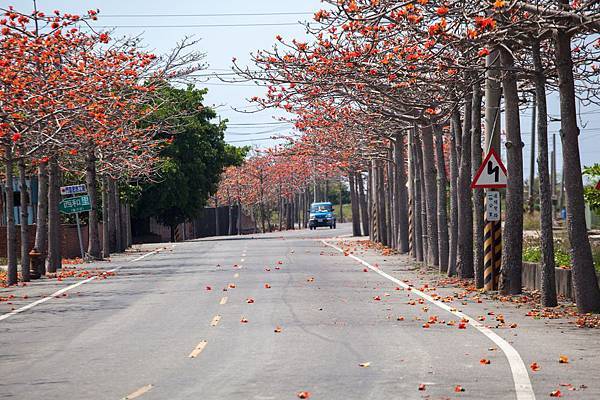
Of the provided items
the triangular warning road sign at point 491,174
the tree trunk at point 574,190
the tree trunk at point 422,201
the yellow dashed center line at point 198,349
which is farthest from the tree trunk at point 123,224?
the yellow dashed center line at point 198,349

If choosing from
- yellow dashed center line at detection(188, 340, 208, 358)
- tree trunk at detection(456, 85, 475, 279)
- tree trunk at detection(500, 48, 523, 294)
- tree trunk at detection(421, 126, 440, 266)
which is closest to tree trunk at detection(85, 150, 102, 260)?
tree trunk at detection(421, 126, 440, 266)

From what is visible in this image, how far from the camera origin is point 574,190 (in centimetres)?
1945

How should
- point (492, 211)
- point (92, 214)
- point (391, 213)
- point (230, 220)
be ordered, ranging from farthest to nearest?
point (230, 220) → point (391, 213) → point (92, 214) → point (492, 211)

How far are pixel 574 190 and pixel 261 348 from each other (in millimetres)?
7363

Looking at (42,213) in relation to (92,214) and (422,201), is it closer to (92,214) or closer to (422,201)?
(422,201)

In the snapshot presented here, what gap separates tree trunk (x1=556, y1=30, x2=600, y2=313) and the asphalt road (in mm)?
1736

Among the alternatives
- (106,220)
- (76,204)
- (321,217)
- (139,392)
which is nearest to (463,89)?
(139,392)

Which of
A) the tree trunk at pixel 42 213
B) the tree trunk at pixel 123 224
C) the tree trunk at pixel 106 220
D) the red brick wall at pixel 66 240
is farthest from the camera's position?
the tree trunk at pixel 123 224

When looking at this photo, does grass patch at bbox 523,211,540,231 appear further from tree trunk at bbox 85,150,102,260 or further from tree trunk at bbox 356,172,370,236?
tree trunk at bbox 85,150,102,260

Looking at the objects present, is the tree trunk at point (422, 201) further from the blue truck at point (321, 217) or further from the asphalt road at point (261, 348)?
the blue truck at point (321, 217)

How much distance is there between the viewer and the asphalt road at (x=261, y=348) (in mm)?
11406

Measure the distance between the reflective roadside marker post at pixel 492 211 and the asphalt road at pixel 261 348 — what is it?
74.9 inches

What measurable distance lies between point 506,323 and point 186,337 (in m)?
5.09

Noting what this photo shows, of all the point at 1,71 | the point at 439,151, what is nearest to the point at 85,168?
the point at 439,151
